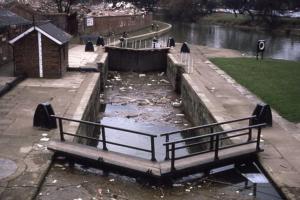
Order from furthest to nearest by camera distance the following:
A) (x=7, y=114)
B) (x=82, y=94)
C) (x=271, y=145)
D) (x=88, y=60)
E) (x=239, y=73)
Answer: (x=88, y=60) → (x=239, y=73) → (x=82, y=94) → (x=7, y=114) → (x=271, y=145)

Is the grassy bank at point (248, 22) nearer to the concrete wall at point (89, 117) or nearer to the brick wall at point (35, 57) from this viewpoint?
the brick wall at point (35, 57)

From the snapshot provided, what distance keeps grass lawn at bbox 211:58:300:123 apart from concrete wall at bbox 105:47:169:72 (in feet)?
13.7

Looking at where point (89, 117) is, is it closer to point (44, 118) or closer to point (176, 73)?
point (44, 118)

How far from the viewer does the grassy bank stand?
233 feet

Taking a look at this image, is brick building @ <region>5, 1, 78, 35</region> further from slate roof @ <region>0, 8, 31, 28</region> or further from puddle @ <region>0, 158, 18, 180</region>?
puddle @ <region>0, 158, 18, 180</region>

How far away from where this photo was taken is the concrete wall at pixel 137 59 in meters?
29.8

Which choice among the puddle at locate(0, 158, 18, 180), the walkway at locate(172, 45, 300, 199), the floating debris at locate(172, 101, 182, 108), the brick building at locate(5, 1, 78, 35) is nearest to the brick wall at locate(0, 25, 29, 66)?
the floating debris at locate(172, 101, 182, 108)

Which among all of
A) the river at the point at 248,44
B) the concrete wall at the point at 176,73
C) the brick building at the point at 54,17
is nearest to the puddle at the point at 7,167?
the concrete wall at the point at 176,73

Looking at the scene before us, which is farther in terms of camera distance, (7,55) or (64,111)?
(7,55)

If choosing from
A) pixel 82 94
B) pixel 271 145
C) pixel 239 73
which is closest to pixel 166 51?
pixel 239 73

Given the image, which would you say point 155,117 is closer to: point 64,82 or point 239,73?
point 64,82

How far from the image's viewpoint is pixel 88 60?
25266 millimetres

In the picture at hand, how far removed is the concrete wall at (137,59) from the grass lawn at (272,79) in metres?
4.17

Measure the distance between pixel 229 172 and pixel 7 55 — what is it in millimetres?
15154
